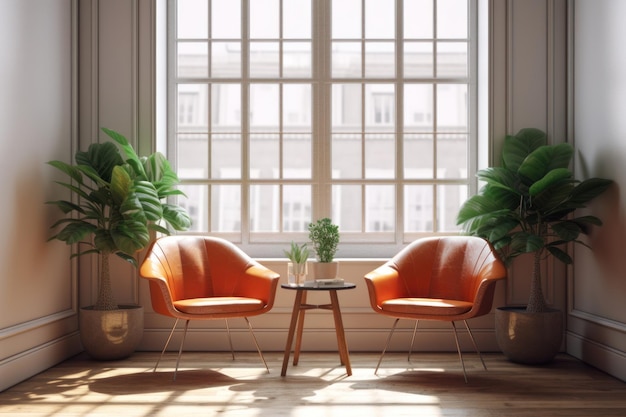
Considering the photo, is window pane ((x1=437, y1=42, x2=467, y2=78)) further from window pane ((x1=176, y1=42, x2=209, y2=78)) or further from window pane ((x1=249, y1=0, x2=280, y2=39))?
window pane ((x1=176, y1=42, x2=209, y2=78))

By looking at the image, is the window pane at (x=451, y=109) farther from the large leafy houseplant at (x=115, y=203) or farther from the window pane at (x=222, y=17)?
the large leafy houseplant at (x=115, y=203)

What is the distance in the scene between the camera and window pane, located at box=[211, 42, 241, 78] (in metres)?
5.21

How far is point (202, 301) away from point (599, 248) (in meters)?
2.54

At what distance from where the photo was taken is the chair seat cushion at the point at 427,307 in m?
3.95

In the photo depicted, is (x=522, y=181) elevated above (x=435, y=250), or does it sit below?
above

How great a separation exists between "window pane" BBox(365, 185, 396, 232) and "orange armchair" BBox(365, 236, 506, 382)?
1.91ft

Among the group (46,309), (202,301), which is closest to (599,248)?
(202,301)

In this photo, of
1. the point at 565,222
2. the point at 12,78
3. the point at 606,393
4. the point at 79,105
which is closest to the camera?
the point at 606,393

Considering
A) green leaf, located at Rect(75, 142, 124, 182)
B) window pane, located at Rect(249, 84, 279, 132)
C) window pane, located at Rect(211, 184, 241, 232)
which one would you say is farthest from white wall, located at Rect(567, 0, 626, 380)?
green leaf, located at Rect(75, 142, 124, 182)

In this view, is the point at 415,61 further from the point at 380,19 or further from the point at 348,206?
the point at 348,206

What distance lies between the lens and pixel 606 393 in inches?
145

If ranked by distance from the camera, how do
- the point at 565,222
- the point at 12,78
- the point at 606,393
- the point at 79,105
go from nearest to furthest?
the point at 606,393 < the point at 12,78 < the point at 565,222 < the point at 79,105

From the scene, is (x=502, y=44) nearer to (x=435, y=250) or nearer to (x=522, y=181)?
(x=522, y=181)

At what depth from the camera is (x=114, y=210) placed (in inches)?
176
